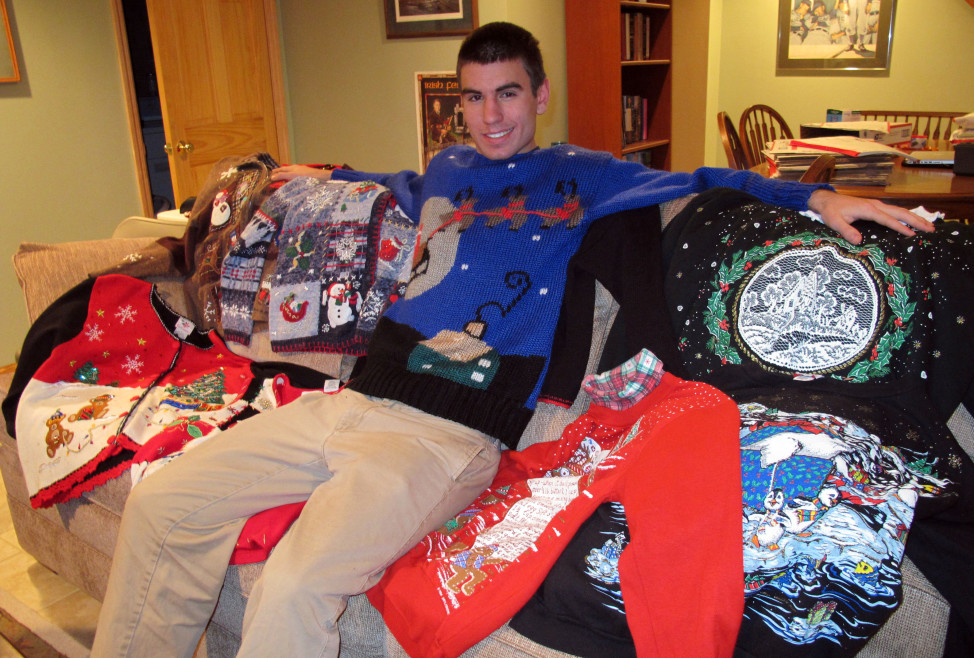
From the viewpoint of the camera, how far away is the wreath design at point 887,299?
3.99 feet

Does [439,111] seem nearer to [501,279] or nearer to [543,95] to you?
[543,95]

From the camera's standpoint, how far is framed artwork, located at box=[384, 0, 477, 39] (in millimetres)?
3416

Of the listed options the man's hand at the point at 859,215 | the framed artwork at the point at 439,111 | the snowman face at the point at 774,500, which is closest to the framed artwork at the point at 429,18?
the framed artwork at the point at 439,111

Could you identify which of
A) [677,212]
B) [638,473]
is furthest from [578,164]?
[638,473]

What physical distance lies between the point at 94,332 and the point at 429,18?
7.80 feet

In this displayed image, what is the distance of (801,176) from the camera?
2289mm

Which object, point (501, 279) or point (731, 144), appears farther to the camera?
point (731, 144)

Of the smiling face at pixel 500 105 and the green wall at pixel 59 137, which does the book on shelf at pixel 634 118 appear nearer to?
the smiling face at pixel 500 105

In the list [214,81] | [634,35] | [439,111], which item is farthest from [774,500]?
[634,35]

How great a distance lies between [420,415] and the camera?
57.9 inches

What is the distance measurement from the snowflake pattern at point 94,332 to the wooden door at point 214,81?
1631mm

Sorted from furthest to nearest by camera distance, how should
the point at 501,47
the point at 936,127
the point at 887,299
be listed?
the point at 936,127 < the point at 501,47 < the point at 887,299

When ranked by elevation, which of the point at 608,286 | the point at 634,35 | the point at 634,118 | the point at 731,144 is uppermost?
the point at 634,35

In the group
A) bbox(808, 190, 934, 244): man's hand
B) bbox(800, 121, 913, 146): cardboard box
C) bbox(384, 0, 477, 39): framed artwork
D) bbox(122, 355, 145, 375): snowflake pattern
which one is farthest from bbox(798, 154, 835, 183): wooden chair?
bbox(122, 355, 145, 375): snowflake pattern
